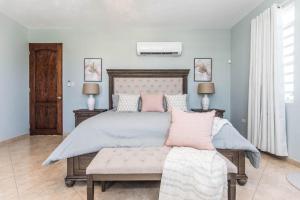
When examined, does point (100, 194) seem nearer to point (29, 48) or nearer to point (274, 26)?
point (274, 26)

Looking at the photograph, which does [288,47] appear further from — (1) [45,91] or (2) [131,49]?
(1) [45,91]

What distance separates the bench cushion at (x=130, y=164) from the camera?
6.06 ft

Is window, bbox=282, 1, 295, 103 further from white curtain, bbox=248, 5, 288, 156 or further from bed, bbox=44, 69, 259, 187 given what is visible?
bed, bbox=44, 69, 259, 187

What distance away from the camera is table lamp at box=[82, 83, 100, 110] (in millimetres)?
5031

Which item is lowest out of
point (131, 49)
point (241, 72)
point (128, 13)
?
point (241, 72)

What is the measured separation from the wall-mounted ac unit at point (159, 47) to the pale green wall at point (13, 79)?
2.67m

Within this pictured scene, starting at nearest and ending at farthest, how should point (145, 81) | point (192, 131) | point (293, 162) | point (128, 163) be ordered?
point (128, 163)
point (192, 131)
point (293, 162)
point (145, 81)

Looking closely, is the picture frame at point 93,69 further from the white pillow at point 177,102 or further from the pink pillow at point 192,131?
the pink pillow at point 192,131

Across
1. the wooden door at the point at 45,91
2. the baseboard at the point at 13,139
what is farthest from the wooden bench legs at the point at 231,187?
the wooden door at the point at 45,91

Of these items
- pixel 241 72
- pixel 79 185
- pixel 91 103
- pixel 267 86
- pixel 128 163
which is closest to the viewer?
pixel 128 163

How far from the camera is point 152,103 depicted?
170 inches

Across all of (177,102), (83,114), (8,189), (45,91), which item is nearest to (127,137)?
(8,189)

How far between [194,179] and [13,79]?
4630 mm

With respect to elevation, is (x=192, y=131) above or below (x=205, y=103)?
below
